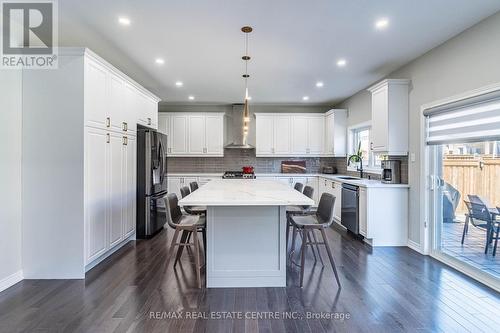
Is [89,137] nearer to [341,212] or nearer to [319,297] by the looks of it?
[319,297]

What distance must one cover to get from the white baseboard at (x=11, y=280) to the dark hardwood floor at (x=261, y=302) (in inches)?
2.4

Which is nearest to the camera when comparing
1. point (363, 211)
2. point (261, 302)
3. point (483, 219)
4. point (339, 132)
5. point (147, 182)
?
point (261, 302)

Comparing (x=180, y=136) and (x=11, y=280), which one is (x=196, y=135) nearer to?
(x=180, y=136)

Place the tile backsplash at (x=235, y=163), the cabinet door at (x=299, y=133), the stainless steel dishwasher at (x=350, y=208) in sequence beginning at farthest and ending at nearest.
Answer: the tile backsplash at (x=235, y=163)
the cabinet door at (x=299, y=133)
the stainless steel dishwasher at (x=350, y=208)

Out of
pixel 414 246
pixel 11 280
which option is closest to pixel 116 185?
pixel 11 280

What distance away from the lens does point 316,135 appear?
694 cm

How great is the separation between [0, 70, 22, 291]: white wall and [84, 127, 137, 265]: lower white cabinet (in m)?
0.64

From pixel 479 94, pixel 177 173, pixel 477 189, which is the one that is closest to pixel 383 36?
pixel 479 94

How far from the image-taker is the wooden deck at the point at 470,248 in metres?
2.91

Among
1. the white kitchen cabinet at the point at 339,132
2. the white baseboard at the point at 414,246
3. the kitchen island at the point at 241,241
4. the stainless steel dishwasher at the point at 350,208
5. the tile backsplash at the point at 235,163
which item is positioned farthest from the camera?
the tile backsplash at the point at 235,163

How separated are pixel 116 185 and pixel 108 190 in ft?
0.72

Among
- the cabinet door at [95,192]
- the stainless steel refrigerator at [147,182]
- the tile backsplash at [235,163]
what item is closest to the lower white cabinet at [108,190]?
the cabinet door at [95,192]

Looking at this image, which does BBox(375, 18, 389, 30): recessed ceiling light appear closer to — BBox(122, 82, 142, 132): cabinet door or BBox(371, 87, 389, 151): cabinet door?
BBox(371, 87, 389, 151): cabinet door

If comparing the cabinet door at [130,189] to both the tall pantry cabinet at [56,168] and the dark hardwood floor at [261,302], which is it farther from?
the tall pantry cabinet at [56,168]
